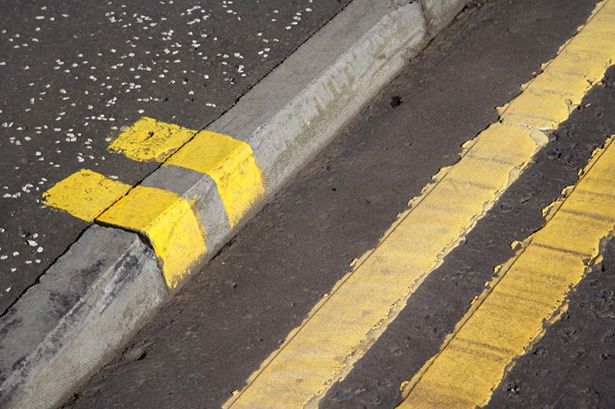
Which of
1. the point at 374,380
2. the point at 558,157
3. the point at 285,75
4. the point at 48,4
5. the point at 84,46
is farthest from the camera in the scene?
the point at 48,4

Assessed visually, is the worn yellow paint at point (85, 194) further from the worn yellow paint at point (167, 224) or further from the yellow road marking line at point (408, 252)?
the yellow road marking line at point (408, 252)

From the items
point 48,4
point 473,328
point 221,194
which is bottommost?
point 473,328

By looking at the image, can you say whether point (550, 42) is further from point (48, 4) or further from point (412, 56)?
point (48, 4)

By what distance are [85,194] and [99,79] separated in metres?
0.77

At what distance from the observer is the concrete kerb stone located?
9.14 ft

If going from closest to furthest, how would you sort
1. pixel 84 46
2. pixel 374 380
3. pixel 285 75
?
1. pixel 374 380
2. pixel 285 75
3. pixel 84 46

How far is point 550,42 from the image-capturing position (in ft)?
13.6

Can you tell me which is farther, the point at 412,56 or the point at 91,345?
the point at 412,56

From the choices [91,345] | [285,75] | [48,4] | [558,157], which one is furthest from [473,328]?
[48,4]

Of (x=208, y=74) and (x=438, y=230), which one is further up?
(x=208, y=74)

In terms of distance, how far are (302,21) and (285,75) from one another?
49 centimetres

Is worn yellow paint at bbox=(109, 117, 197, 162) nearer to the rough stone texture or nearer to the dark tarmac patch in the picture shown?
the rough stone texture

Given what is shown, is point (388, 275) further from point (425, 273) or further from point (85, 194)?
point (85, 194)

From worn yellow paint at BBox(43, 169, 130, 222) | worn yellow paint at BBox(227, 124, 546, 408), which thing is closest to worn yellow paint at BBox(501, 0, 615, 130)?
worn yellow paint at BBox(227, 124, 546, 408)
